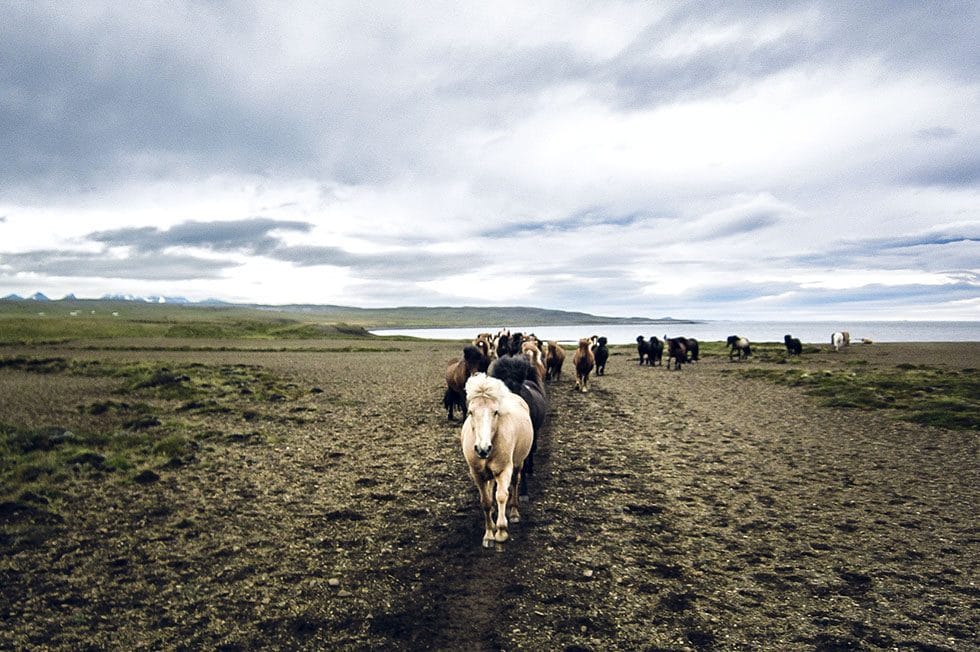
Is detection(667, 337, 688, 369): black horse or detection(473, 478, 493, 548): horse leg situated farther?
detection(667, 337, 688, 369): black horse

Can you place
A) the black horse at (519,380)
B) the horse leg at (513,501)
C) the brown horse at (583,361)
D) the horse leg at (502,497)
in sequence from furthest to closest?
the brown horse at (583,361) → the black horse at (519,380) → the horse leg at (513,501) → the horse leg at (502,497)

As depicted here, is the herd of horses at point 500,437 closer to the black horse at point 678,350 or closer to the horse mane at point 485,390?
the horse mane at point 485,390

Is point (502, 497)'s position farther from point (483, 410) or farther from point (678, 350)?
point (678, 350)

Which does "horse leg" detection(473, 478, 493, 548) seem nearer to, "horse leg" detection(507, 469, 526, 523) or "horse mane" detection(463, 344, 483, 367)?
"horse leg" detection(507, 469, 526, 523)

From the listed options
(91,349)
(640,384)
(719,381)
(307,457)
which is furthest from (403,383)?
(91,349)

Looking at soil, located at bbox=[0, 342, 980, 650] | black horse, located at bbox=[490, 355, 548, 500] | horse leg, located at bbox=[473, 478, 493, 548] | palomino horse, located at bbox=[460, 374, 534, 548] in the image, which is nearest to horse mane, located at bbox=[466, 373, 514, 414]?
palomino horse, located at bbox=[460, 374, 534, 548]

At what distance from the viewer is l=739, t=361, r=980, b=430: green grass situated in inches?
648

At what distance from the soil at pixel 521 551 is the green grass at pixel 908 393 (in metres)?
3.44

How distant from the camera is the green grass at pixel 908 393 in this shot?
1647cm

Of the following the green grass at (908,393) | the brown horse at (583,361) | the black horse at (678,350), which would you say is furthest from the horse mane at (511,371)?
the black horse at (678,350)

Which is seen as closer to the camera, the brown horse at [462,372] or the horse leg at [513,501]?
the horse leg at [513,501]

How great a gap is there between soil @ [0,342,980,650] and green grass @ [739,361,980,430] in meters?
3.44

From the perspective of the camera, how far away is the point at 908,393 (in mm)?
21203

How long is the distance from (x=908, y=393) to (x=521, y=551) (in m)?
21.7
